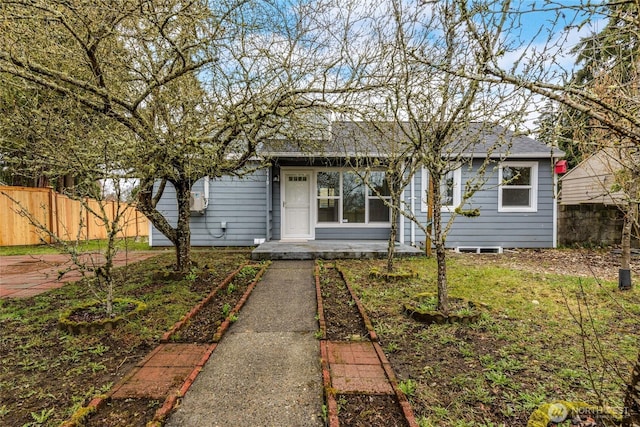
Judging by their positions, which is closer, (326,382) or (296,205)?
(326,382)

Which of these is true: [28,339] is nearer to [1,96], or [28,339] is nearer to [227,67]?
[1,96]

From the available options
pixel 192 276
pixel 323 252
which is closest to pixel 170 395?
pixel 192 276

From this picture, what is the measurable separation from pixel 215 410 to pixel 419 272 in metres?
4.76

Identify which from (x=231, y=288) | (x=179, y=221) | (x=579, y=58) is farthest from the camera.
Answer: (x=179, y=221)

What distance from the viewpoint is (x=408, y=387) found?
7.62ft

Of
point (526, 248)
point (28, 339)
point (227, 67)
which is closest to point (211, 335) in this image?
point (28, 339)

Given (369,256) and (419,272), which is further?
(369,256)

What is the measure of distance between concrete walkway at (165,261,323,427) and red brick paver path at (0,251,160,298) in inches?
79.1

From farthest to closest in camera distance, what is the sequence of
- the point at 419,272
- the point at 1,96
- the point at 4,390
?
1. the point at 419,272
2. the point at 1,96
3. the point at 4,390

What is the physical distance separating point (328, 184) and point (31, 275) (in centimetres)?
708

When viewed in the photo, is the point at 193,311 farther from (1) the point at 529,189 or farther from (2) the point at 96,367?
(1) the point at 529,189

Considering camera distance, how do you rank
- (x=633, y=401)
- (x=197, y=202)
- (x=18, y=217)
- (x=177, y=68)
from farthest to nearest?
(x=18, y=217) → (x=197, y=202) → (x=177, y=68) → (x=633, y=401)

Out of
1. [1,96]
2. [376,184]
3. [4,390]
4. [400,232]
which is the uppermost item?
[1,96]

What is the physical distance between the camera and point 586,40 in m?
1.95
